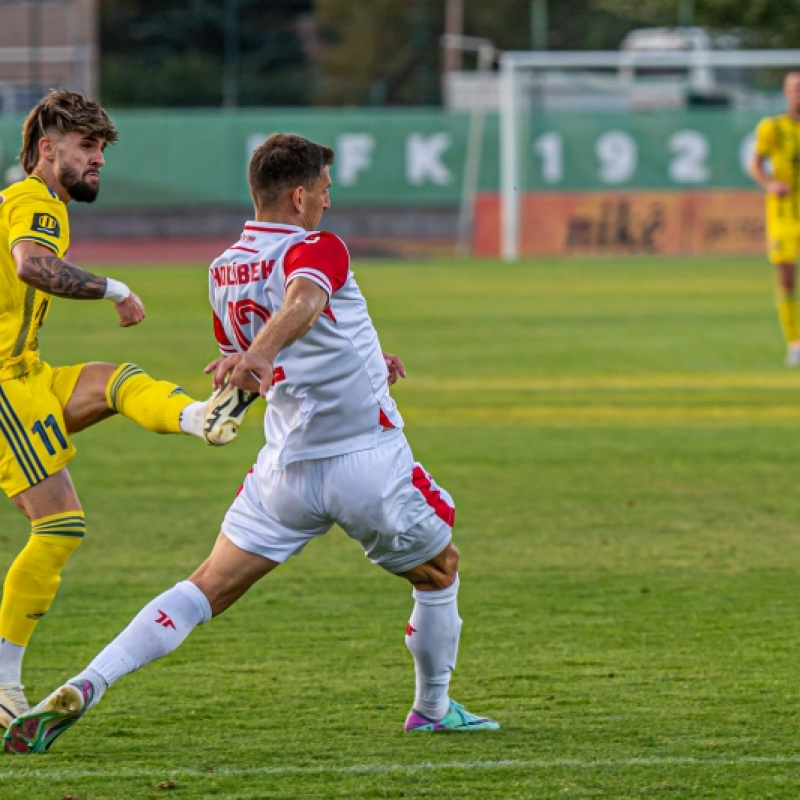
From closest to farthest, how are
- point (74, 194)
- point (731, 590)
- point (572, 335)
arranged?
point (74, 194) < point (731, 590) < point (572, 335)

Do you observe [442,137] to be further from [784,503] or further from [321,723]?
[321,723]

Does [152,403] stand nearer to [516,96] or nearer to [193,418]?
[193,418]

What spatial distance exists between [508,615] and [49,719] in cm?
253

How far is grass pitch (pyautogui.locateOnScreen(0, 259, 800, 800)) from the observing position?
466 centimetres

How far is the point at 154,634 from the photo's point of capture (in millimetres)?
4734

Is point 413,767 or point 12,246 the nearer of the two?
point 413,767

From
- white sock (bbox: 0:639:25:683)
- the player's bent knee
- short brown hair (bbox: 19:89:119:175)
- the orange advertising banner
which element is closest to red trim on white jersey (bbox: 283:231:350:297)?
the player's bent knee

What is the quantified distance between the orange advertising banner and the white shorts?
26.4 metres

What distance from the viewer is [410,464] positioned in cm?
490

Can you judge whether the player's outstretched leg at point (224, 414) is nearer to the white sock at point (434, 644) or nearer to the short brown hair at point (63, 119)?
the white sock at point (434, 644)

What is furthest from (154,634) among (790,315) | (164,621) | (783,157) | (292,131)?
(292,131)

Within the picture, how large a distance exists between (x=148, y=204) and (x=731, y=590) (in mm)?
28005

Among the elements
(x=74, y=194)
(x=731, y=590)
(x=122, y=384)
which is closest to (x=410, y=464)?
(x=122, y=384)

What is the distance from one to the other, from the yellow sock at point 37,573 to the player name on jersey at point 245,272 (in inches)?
39.9
